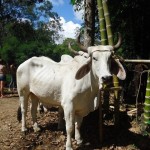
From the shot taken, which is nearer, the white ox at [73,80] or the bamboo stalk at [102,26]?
the white ox at [73,80]

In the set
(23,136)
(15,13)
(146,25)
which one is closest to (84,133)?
(23,136)

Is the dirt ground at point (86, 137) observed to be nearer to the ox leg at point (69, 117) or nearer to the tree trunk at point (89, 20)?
the ox leg at point (69, 117)

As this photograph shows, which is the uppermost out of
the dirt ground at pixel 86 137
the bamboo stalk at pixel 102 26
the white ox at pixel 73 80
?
the bamboo stalk at pixel 102 26

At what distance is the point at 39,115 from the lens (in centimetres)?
851

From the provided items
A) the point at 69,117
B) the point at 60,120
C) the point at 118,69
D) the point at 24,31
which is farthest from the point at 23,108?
the point at 24,31

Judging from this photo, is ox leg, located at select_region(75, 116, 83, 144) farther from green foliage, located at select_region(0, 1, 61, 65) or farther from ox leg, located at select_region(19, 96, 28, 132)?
green foliage, located at select_region(0, 1, 61, 65)

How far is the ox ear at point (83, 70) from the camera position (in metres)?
5.82

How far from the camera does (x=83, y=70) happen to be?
588 cm

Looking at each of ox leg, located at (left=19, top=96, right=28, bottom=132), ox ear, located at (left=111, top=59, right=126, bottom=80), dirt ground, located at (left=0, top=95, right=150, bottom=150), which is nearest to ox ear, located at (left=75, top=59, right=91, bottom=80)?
ox ear, located at (left=111, top=59, right=126, bottom=80)

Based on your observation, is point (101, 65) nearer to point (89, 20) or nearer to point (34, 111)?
point (34, 111)

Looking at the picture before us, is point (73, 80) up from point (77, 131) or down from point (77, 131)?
up

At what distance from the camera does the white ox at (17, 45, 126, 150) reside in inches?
221

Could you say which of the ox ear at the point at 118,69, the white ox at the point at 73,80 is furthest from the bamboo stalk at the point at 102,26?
the ox ear at the point at 118,69

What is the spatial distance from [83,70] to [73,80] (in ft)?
0.99
